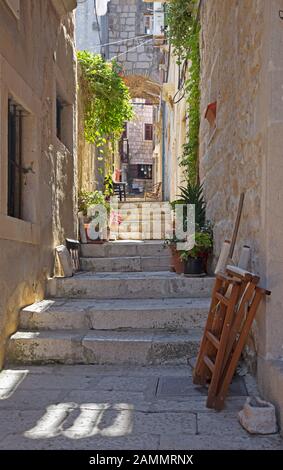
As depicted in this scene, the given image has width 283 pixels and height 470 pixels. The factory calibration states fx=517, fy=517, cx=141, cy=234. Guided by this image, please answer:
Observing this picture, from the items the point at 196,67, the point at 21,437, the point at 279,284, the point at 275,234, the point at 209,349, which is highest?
the point at 196,67

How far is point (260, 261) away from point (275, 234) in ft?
0.76

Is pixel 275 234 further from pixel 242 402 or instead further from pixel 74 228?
pixel 74 228

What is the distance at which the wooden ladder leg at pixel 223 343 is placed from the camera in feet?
9.70

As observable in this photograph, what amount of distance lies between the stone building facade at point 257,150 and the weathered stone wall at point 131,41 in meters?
13.8

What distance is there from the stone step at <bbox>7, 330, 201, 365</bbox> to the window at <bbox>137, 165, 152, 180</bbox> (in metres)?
33.1

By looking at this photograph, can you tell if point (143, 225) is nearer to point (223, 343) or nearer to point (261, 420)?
point (223, 343)

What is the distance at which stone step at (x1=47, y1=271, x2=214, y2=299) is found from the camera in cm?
495

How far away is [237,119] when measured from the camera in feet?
13.2

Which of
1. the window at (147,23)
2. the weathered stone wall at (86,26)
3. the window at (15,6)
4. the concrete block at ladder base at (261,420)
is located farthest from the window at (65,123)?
the window at (147,23)

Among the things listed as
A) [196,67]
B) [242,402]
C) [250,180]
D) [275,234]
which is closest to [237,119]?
[250,180]

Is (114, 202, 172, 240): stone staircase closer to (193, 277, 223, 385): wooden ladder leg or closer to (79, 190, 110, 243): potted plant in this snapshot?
(79, 190, 110, 243): potted plant

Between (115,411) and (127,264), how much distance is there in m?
3.17

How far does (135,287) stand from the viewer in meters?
5.00

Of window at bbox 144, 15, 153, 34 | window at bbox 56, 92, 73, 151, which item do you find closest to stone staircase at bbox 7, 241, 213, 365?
window at bbox 56, 92, 73, 151
